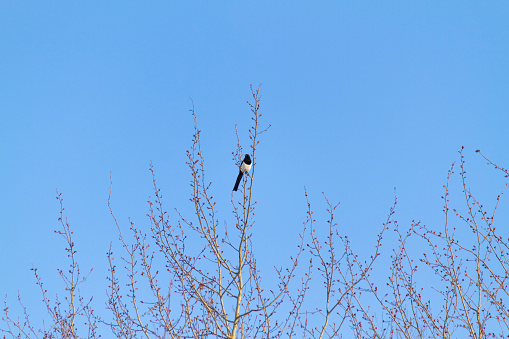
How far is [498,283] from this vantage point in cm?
535

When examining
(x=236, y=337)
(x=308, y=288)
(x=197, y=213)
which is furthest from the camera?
(x=308, y=288)

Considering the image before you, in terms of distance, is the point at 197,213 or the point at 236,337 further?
the point at 197,213

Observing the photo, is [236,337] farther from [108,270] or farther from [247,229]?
[108,270]

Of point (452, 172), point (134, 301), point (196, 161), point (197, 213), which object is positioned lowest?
point (134, 301)

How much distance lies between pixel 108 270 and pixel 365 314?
3040 mm

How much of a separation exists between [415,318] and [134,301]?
311 cm

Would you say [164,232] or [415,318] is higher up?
[164,232]

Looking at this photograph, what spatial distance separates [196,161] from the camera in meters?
5.26

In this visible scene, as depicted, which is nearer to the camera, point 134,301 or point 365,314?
point 134,301

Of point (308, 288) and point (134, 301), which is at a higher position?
point (308, 288)

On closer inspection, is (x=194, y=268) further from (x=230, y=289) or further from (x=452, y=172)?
(x=452, y=172)

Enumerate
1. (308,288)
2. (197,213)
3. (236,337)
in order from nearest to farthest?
1. (236,337)
2. (197,213)
3. (308,288)

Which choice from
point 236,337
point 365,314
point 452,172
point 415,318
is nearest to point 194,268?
point 236,337

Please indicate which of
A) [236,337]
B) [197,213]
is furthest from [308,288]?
[197,213]
